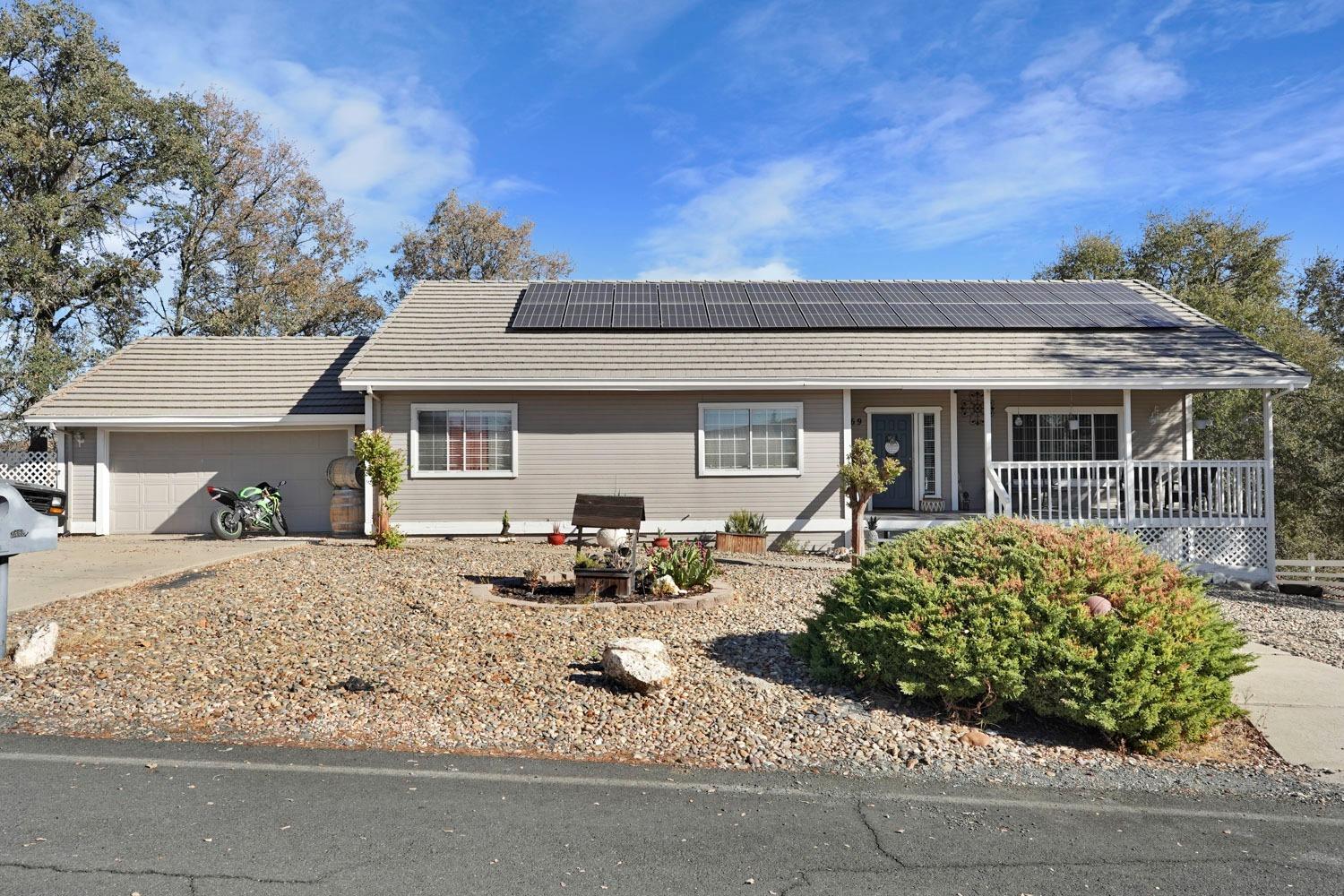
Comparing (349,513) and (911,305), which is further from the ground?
(911,305)

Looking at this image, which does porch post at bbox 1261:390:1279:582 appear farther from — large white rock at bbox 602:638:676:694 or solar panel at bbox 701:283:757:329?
large white rock at bbox 602:638:676:694

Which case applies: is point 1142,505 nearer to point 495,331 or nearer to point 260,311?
point 495,331

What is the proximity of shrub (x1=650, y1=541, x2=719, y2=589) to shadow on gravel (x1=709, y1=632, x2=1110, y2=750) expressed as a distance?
1.83 meters

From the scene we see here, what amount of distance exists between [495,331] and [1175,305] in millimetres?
13029

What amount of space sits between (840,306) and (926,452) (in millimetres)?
3271

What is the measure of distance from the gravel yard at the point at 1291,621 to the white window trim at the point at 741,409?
6.21 m

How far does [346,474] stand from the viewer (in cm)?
1497

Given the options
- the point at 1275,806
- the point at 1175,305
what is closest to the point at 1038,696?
the point at 1275,806

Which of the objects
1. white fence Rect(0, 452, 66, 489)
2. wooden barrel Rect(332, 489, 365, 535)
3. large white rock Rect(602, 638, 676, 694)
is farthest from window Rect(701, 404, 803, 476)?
white fence Rect(0, 452, 66, 489)

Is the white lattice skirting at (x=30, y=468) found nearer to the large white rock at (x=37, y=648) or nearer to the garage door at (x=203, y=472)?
the garage door at (x=203, y=472)

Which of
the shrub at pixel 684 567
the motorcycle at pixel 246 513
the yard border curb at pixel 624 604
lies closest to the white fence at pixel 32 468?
the motorcycle at pixel 246 513

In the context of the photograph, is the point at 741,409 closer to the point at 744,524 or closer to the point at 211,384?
the point at 744,524

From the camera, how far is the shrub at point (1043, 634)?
5.25m

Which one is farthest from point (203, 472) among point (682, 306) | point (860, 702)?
point (860, 702)
